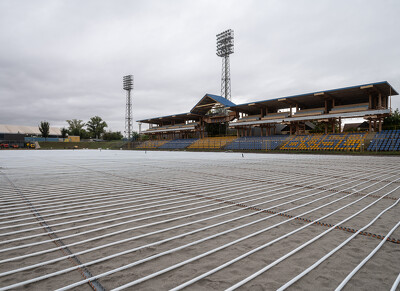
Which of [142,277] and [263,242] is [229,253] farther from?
[142,277]

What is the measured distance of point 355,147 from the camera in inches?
910

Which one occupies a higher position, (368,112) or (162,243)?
(368,112)

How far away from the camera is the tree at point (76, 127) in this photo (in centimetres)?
8731

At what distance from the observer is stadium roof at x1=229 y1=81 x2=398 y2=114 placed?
2536cm

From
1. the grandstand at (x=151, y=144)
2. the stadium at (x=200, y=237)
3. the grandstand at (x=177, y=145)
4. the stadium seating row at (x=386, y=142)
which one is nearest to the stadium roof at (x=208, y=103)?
the grandstand at (x=177, y=145)

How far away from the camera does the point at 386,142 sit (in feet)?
72.5

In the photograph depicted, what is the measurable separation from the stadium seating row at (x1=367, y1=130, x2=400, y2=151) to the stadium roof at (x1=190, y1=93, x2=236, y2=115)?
2229 cm

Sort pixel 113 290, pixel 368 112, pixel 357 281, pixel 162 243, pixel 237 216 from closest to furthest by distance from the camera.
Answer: pixel 113 290
pixel 357 281
pixel 162 243
pixel 237 216
pixel 368 112

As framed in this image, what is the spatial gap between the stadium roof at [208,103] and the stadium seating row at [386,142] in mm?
22289

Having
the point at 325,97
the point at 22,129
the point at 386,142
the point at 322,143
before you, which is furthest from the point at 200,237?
the point at 22,129

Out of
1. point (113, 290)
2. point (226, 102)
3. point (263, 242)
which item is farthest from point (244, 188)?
point (226, 102)

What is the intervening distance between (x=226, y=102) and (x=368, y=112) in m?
21.5

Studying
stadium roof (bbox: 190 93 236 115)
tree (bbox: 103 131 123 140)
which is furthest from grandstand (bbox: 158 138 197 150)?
tree (bbox: 103 131 123 140)

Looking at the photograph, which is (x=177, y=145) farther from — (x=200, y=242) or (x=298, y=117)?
(x=200, y=242)
